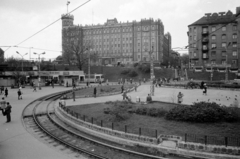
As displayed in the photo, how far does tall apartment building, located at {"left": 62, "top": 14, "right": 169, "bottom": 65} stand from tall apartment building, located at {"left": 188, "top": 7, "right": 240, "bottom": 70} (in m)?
32.0

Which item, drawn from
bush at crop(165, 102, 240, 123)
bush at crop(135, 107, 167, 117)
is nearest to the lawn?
bush at crop(165, 102, 240, 123)

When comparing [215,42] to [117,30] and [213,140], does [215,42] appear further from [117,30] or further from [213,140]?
[213,140]

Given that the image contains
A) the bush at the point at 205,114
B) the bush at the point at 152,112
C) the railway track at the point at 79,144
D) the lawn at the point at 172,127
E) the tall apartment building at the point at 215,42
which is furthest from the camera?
the tall apartment building at the point at 215,42

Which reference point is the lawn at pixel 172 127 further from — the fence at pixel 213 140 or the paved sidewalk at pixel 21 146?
the paved sidewalk at pixel 21 146

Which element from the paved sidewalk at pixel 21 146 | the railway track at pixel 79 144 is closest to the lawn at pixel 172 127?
the railway track at pixel 79 144

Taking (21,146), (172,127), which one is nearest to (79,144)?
(21,146)

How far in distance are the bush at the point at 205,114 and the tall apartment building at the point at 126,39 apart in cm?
8384

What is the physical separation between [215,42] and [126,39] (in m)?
51.3

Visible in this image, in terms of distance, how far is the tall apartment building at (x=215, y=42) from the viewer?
Answer: 59188 millimetres

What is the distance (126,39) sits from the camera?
347 ft

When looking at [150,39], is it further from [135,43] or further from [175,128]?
[175,128]

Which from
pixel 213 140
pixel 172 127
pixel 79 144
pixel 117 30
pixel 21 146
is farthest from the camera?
pixel 117 30

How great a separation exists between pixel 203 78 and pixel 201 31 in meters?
16.6

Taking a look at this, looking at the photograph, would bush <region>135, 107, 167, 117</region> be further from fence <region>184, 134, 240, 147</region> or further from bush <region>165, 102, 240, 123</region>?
fence <region>184, 134, 240, 147</region>
